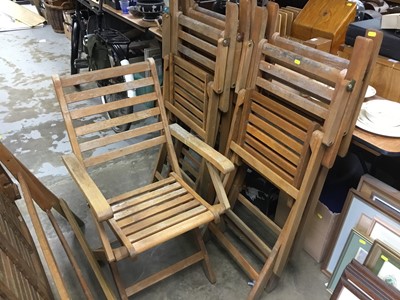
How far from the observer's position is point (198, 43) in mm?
1699

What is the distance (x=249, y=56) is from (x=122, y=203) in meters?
0.88

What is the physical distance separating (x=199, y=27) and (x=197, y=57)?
147mm

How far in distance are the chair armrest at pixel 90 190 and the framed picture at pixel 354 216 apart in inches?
41.8

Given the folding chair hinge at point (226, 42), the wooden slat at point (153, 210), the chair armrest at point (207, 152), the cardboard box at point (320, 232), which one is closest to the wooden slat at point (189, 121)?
the chair armrest at point (207, 152)

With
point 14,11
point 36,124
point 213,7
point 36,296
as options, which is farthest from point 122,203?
point 14,11

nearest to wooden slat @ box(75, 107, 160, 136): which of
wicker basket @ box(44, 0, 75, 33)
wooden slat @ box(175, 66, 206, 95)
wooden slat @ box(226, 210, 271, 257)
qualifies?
wooden slat @ box(175, 66, 206, 95)

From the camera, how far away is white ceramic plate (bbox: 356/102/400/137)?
1.32 m

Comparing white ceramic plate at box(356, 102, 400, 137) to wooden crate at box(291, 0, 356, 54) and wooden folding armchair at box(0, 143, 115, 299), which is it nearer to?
wooden crate at box(291, 0, 356, 54)

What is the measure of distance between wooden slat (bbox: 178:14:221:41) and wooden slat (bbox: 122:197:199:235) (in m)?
0.78

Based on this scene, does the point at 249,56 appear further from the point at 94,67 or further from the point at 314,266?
the point at 94,67

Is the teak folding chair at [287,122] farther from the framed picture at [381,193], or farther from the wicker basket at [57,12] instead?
the wicker basket at [57,12]

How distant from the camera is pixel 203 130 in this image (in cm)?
179

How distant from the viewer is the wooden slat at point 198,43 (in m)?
1.62

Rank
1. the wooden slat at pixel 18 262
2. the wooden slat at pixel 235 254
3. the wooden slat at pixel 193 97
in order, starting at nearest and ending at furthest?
the wooden slat at pixel 18 262 → the wooden slat at pixel 235 254 → the wooden slat at pixel 193 97
